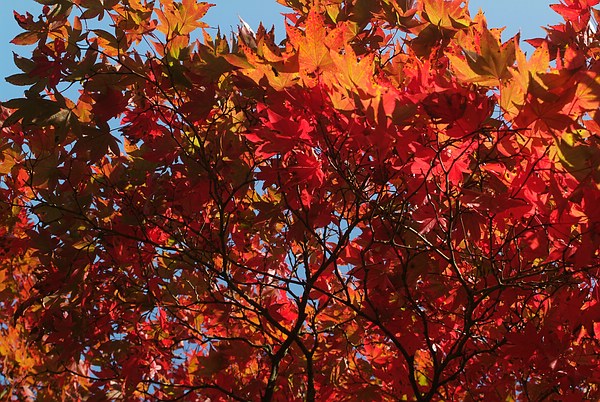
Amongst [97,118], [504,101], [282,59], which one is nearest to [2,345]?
[97,118]

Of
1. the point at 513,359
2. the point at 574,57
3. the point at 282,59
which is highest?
the point at 282,59

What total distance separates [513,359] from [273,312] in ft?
3.77

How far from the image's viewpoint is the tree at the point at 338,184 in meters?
1.80

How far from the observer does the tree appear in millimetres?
1799

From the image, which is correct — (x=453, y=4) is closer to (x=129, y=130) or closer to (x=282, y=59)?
(x=282, y=59)

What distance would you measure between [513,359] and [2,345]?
160 inches

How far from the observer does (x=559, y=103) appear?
158cm

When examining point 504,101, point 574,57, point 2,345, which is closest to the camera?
point 574,57

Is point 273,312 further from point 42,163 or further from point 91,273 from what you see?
point 42,163

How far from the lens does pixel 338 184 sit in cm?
252

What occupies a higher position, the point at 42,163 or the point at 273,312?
the point at 42,163

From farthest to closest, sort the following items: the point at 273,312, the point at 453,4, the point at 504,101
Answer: the point at 273,312 → the point at 453,4 → the point at 504,101

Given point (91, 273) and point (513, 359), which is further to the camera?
point (91, 273)

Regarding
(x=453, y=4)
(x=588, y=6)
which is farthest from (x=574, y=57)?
(x=588, y=6)
